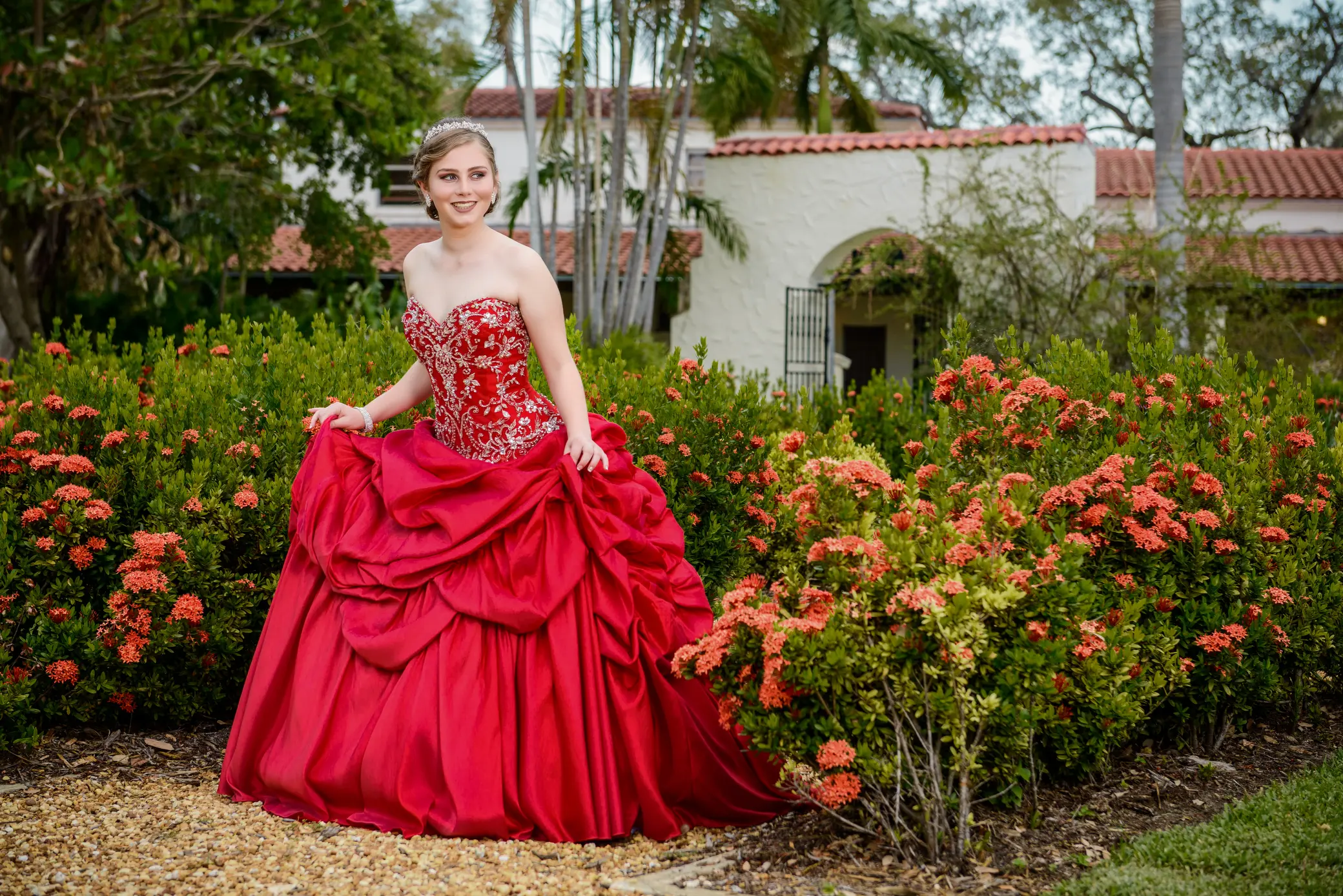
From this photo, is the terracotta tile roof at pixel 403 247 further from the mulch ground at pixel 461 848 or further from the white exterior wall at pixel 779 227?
the mulch ground at pixel 461 848

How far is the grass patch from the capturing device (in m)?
2.97

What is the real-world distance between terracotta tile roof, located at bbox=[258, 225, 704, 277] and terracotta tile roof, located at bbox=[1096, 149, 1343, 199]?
27.1 feet

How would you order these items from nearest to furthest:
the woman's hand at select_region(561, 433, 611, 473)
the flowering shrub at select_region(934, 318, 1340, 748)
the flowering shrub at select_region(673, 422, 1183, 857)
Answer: the flowering shrub at select_region(673, 422, 1183, 857) < the woman's hand at select_region(561, 433, 611, 473) < the flowering shrub at select_region(934, 318, 1340, 748)

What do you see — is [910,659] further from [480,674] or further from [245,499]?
[245,499]

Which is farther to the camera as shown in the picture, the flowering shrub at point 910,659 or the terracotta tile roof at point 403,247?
the terracotta tile roof at point 403,247

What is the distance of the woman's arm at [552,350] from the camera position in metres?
3.73

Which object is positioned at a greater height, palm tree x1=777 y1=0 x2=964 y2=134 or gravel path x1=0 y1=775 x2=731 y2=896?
palm tree x1=777 y1=0 x2=964 y2=134

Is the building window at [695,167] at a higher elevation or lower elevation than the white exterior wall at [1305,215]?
Result: higher

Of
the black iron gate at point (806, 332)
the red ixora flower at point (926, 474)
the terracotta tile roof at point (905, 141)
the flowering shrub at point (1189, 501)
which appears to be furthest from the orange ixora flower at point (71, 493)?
the black iron gate at point (806, 332)

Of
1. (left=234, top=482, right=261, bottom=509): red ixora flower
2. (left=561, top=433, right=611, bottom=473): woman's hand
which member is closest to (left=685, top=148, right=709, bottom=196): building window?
(left=234, top=482, right=261, bottom=509): red ixora flower

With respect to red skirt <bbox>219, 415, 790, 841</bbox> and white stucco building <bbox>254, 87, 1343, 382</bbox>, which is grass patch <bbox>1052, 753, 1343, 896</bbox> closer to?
red skirt <bbox>219, 415, 790, 841</bbox>

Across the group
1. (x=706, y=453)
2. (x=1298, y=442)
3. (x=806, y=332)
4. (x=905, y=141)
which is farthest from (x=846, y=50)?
(x=1298, y=442)

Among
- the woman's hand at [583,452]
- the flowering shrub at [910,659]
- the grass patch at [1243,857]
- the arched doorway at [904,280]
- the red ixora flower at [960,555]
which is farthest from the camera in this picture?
the arched doorway at [904,280]

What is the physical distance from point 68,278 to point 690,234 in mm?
11143
